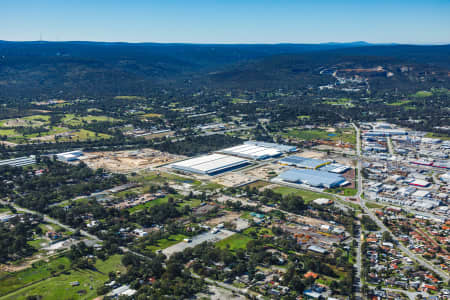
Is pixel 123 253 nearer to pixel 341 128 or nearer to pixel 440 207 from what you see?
pixel 440 207

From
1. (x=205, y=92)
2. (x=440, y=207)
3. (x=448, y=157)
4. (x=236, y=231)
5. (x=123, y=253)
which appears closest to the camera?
(x=123, y=253)

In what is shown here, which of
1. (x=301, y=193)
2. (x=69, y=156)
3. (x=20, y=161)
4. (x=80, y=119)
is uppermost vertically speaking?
(x=80, y=119)

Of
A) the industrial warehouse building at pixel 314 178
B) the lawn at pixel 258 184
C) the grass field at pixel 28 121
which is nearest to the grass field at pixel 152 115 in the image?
the grass field at pixel 28 121

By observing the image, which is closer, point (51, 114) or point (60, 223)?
point (60, 223)

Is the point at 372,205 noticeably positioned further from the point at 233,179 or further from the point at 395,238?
the point at 233,179

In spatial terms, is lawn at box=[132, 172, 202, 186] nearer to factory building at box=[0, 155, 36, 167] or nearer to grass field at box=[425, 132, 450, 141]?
factory building at box=[0, 155, 36, 167]

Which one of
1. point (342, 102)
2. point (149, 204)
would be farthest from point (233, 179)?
point (342, 102)

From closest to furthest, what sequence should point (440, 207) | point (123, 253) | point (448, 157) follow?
1. point (123, 253)
2. point (440, 207)
3. point (448, 157)

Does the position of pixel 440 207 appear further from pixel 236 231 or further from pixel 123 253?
pixel 123 253

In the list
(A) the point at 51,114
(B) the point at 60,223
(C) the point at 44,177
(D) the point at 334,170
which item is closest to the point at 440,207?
(D) the point at 334,170
